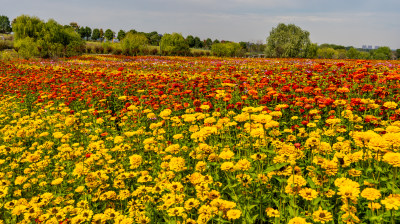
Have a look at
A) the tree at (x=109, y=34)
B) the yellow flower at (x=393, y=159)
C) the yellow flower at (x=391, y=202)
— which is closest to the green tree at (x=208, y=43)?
the tree at (x=109, y=34)

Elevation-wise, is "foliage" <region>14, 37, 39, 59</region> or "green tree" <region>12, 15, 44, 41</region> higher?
"green tree" <region>12, 15, 44, 41</region>

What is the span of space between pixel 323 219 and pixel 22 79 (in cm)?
1176

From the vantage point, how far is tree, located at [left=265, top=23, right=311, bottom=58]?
53494 millimetres

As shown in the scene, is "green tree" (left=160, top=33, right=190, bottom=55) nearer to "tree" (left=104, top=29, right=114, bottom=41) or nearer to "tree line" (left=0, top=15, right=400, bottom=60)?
"tree line" (left=0, top=15, right=400, bottom=60)

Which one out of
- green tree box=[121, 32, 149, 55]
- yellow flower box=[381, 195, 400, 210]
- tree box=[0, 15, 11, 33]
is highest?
tree box=[0, 15, 11, 33]

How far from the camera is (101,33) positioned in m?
147

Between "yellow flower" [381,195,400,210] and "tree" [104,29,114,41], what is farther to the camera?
"tree" [104,29,114,41]

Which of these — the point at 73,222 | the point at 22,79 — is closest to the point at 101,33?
the point at 22,79

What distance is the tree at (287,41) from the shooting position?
53.5 metres

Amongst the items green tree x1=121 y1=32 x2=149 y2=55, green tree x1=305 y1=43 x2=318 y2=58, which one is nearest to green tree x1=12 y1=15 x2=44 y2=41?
green tree x1=121 y1=32 x2=149 y2=55

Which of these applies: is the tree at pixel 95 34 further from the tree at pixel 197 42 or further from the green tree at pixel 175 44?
the green tree at pixel 175 44

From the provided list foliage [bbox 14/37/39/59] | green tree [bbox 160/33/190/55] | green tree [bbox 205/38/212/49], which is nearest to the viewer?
foliage [bbox 14/37/39/59]

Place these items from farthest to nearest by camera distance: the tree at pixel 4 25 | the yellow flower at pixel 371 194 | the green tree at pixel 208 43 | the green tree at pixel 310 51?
the tree at pixel 4 25, the green tree at pixel 208 43, the green tree at pixel 310 51, the yellow flower at pixel 371 194

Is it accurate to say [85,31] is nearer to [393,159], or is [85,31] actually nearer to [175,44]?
[175,44]
